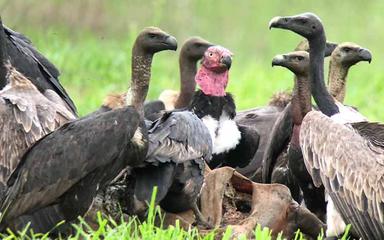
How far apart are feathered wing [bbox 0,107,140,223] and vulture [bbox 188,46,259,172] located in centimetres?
153

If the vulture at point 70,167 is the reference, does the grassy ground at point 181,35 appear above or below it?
below

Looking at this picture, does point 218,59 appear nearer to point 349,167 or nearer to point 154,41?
point 154,41

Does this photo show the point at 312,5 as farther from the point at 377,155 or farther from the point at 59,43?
the point at 377,155

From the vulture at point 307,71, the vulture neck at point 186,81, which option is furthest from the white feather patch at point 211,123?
the vulture neck at point 186,81

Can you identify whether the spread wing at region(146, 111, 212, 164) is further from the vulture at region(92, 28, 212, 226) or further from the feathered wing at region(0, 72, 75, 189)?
the feathered wing at region(0, 72, 75, 189)

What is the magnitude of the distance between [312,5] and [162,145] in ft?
43.1

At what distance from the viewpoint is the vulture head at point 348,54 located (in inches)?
391

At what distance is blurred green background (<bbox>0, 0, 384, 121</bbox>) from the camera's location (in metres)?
15.8

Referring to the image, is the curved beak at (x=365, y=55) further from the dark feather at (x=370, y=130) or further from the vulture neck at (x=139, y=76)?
the vulture neck at (x=139, y=76)

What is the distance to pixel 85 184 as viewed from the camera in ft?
26.0

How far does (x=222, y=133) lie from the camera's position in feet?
30.9

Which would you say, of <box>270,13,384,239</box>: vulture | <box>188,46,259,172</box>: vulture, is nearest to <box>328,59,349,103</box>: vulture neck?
<box>188,46,259,172</box>: vulture

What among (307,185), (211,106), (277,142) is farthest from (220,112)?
(307,185)

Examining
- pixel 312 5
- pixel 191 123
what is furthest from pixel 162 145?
pixel 312 5
